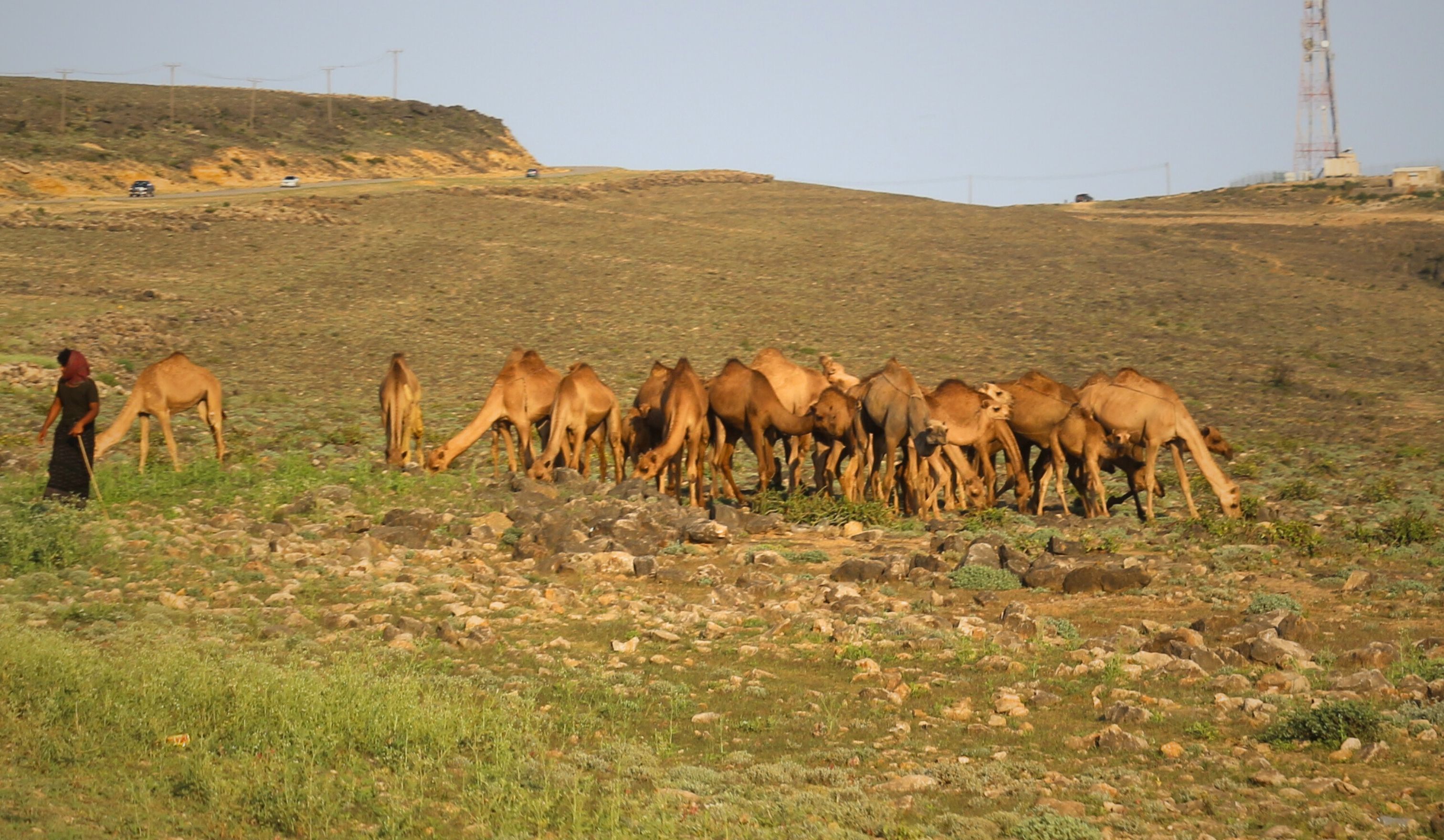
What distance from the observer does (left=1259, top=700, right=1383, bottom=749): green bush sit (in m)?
8.68

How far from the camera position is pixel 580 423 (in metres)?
19.7

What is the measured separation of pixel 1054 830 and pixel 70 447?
11.7 m

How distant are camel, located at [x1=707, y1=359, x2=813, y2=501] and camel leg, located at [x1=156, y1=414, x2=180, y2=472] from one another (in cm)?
703

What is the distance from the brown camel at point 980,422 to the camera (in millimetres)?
19766

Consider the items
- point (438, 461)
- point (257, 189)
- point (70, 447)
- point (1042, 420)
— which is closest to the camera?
point (70, 447)

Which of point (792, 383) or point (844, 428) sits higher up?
point (792, 383)

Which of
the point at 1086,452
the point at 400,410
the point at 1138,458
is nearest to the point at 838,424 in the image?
the point at 1086,452

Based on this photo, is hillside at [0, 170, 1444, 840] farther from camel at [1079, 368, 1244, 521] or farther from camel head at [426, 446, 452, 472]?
camel head at [426, 446, 452, 472]

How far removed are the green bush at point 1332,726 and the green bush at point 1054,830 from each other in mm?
2159

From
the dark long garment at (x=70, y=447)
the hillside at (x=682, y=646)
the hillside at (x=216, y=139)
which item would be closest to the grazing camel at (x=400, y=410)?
the hillside at (x=682, y=646)

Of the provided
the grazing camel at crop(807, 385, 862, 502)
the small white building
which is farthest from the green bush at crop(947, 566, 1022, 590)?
the small white building

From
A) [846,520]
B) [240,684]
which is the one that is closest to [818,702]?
[240,684]

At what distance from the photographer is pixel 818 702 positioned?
988 centimetres

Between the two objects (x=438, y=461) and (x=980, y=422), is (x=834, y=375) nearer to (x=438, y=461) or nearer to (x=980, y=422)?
(x=980, y=422)
